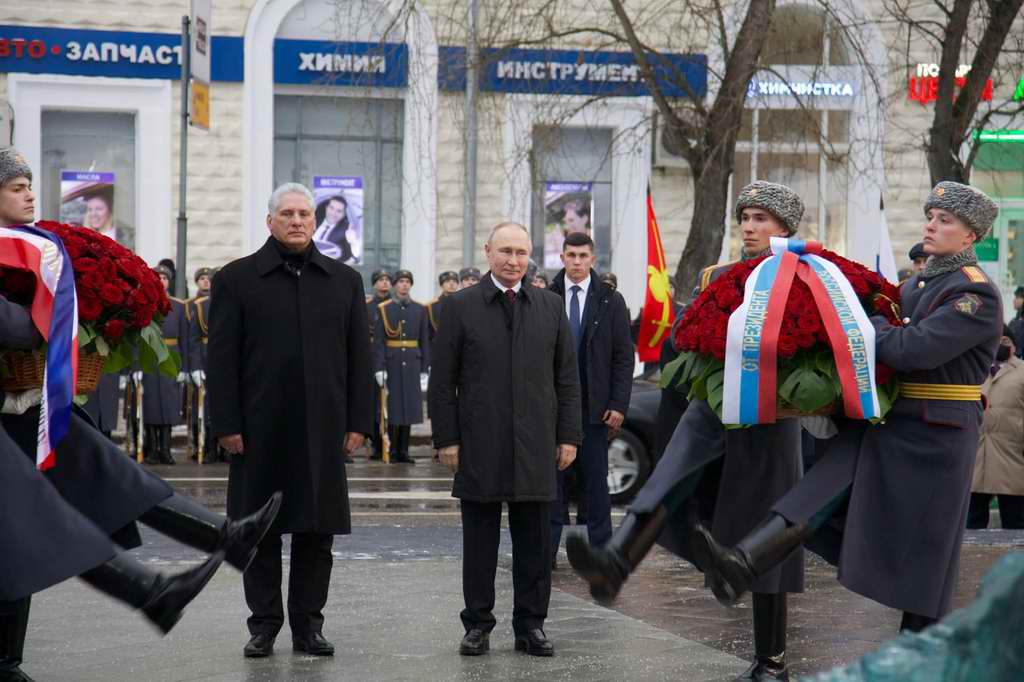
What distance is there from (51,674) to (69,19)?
19.4 meters

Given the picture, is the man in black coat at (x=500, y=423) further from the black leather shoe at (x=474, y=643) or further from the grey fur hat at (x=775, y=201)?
the grey fur hat at (x=775, y=201)

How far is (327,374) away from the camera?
747 centimetres

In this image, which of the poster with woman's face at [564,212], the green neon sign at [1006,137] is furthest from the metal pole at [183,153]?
the green neon sign at [1006,137]

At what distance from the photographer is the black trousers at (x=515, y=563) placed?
295 inches

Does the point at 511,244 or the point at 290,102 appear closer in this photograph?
the point at 511,244

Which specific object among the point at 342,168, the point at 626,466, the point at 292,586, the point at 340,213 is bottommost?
the point at 626,466

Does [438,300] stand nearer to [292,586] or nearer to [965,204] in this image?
[292,586]

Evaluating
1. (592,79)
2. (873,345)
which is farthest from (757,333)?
(592,79)

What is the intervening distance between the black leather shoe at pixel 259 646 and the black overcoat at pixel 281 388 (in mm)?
464

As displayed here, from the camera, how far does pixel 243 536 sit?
6.66 metres

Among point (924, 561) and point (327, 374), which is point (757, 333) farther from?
point (327, 374)

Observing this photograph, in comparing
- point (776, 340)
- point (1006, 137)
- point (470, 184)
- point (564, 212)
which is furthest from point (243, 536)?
point (1006, 137)

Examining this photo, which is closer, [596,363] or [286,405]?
[286,405]

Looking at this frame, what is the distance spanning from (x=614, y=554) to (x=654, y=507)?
27cm
